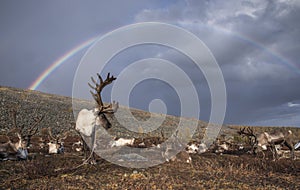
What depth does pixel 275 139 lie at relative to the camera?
20875mm

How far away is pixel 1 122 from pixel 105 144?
2373 cm

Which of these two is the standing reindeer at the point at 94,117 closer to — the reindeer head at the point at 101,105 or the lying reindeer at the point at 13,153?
the reindeer head at the point at 101,105

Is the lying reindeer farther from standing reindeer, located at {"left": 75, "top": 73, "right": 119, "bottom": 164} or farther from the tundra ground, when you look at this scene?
standing reindeer, located at {"left": 75, "top": 73, "right": 119, "bottom": 164}

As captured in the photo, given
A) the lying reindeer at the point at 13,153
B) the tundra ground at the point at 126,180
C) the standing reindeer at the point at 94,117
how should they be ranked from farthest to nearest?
the lying reindeer at the point at 13,153, the standing reindeer at the point at 94,117, the tundra ground at the point at 126,180

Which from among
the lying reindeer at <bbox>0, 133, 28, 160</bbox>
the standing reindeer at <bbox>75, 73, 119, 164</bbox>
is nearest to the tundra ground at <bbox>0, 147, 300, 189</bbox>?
the standing reindeer at <bbox>75, 73, 119, 164</bbox>

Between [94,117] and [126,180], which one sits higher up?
[94,117]

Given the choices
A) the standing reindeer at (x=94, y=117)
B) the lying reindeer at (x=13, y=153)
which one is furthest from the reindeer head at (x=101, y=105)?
the lying reindeer at (x=13, y=153)

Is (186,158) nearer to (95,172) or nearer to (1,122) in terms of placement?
(95,172)

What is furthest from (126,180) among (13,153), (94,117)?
(13,153)

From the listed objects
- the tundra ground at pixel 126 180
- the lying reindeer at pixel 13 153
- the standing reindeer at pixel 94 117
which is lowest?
the tundra ground at pixel 126 180

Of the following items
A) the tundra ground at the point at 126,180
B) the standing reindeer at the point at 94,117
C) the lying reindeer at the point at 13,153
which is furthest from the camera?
the lying reindeer at the point at 13,153

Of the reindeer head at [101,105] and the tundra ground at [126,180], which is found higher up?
the reindeer head at [101,105]

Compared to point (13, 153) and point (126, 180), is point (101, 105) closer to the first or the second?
point (126, 180)

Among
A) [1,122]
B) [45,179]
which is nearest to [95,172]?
[45,179]
